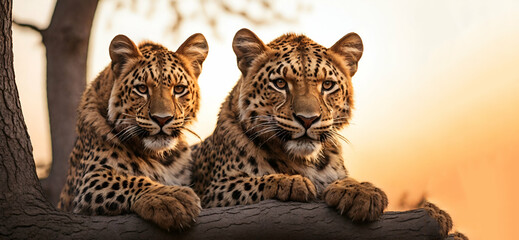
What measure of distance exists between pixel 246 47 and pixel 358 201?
80.1 inches

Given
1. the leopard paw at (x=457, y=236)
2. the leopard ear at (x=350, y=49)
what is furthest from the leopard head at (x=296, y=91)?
the leopard paw at (x=457, y=236)

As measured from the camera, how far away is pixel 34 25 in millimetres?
11250

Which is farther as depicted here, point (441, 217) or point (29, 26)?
point (29, 26)

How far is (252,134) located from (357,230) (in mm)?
1497

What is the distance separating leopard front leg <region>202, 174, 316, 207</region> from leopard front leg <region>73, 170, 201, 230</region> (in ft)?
1.68

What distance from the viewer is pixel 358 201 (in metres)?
5.67

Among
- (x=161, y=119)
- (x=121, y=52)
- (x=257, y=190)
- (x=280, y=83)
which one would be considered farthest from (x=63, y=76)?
(x=257, y=190)

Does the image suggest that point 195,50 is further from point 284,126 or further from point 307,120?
point 307,120

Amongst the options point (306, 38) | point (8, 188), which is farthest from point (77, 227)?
point (306, 38)

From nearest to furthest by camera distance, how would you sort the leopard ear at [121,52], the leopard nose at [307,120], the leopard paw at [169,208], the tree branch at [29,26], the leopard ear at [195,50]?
1. the leopard paw at [169,208]
2. the leopard nose at [307,120]
3. the leopard ear at [121,52]
4. the leopard ear at [195,50]
5. the tree branch at [29,26]

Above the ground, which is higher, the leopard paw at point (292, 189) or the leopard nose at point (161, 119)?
the leopard nose at point (161, 119)

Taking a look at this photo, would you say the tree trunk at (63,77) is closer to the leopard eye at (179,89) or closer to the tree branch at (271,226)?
the leopard eye at (179,89)

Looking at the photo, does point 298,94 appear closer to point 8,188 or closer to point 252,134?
point 252,134

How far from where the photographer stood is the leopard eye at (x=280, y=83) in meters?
6.42
